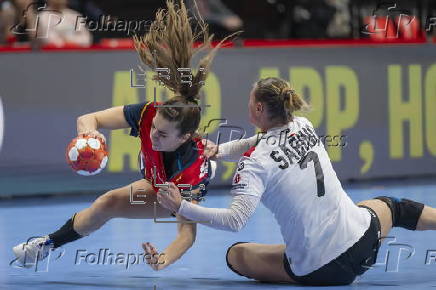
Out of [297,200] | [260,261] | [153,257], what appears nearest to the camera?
[153,257]

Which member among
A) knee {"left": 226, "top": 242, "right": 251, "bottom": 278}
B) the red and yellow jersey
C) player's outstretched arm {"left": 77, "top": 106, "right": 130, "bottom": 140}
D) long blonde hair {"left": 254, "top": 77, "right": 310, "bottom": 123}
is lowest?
knee {"left": 226, "top": 242, "right": 251, "bottom": 278}

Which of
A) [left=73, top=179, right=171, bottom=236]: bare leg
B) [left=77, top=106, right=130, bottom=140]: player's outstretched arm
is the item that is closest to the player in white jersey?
[left=73, top=179, right=171, bottom=236]: bare leg

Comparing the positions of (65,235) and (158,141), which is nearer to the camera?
(158,141)

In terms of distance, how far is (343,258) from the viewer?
5352 mm

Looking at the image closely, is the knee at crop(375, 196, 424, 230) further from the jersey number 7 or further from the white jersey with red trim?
the jersey number 7

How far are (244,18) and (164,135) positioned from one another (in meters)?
8.79

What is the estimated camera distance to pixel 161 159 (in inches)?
228

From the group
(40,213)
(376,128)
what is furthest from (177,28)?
(376,128)

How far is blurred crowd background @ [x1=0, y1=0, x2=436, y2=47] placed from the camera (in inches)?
411

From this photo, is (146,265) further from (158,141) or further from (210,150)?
(158,141)

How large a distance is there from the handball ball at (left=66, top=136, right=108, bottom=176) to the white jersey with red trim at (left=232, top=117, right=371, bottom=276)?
88 centimetres

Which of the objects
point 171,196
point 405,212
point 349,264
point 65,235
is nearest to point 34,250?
point 65,235

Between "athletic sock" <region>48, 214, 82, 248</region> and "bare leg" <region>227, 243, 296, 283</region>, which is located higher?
"athletic sock" <region>48, 214, 82, 248</region>

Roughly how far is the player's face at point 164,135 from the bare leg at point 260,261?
0.79m
